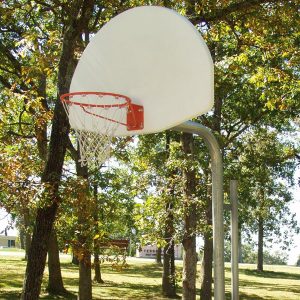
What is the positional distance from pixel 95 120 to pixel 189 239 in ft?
24.3

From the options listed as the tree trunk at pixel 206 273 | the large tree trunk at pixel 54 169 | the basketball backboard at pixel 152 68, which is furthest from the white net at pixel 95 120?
the tree trunk at pixel 206 273

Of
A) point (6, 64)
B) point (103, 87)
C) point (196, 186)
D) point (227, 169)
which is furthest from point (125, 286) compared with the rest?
point (103, 87)

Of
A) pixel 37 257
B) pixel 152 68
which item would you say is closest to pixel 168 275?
pixel 37 257

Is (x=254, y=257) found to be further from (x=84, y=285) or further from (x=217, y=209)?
(x=217, y=209)

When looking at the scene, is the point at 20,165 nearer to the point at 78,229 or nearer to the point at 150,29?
the point at 78,229

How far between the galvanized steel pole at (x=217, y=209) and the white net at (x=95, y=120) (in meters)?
0.94

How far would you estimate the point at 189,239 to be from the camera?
13.0 m

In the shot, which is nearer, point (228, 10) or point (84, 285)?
point (228, 10)

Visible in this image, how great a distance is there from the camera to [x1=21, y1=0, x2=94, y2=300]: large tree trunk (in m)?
8.75

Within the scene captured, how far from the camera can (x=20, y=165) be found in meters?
9.92

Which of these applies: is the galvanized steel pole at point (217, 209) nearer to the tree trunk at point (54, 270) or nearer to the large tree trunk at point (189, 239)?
the large tree trunk at point (189, 239)

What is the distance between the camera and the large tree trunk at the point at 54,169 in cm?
875

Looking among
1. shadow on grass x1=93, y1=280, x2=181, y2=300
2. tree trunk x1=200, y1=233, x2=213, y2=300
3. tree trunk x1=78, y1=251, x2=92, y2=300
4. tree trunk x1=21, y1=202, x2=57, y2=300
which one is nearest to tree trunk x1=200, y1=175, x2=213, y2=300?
tree trunk x1=200, y1=233, x2=213, y2=300

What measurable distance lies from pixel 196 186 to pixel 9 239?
3838 inches
